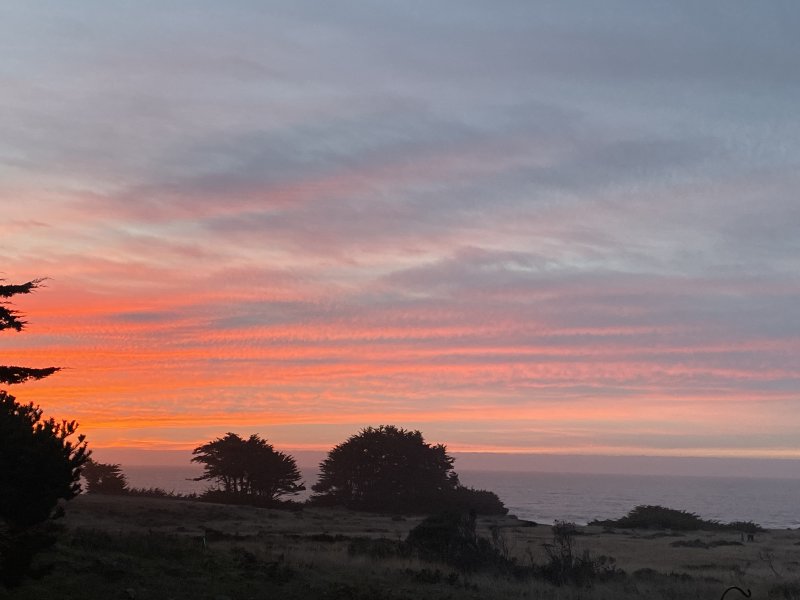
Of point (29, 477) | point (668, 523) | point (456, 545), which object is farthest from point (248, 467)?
point (29, 477)

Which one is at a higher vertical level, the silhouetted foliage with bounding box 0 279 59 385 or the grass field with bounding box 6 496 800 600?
the silhouetted foliage with bounding box 0 279 59 385

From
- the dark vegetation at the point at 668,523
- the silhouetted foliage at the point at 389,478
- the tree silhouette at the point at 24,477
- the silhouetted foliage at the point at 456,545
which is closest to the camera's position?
the tree silhouette at the point at 24,477

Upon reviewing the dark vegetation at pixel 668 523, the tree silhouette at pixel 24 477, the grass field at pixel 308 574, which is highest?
the tree silhouette at pixel 24 477

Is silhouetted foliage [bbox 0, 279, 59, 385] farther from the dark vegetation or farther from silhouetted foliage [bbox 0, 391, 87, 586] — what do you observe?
the dark vegetation

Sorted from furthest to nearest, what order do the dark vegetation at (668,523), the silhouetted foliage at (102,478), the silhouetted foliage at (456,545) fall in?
the silhouetted foliage at (102,478) < the dark vegetation at (668,523) < the silhouetted foliage at (456,545)

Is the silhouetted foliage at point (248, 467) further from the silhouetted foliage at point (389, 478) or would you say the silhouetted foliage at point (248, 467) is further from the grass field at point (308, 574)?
the grass field at point (308, 574)

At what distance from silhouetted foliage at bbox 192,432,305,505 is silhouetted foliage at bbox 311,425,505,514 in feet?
15.8

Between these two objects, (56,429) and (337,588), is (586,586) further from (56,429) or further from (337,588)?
(56,429)

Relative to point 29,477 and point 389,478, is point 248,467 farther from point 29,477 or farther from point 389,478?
point 29,477

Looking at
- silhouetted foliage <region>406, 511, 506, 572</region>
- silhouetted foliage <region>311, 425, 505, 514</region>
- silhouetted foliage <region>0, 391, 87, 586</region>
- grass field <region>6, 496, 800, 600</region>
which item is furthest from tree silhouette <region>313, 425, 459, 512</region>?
silhouetted foliage <region>0, 391, 87, 586</region>

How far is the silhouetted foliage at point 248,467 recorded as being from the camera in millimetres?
81062

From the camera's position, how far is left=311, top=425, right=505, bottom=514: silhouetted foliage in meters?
84.6

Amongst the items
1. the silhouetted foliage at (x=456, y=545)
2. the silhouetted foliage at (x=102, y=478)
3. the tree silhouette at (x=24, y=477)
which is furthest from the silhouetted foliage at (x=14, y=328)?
the silhouetted foliage at (x=102, y=478)

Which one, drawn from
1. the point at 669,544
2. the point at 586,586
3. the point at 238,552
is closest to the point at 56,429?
the point at 238,552
